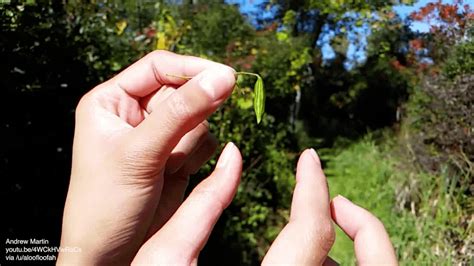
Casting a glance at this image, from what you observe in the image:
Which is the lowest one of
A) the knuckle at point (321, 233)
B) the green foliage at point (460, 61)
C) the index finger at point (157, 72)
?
the green foliage at point (460, 61)

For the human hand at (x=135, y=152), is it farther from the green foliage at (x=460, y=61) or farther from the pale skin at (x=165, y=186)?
the green foliage at (x=460, y=61)

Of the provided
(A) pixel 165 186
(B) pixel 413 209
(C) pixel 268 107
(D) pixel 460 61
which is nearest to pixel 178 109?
(A) pixel 165 186

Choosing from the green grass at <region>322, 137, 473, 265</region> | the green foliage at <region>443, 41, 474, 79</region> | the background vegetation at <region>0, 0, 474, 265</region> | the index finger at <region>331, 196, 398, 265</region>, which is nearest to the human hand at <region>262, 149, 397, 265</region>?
the index finger at <region>331, 196, 398, 265</region>

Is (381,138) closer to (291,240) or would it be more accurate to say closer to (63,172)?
(63,172)

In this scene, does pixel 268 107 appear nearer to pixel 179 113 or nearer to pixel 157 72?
pixel 157 72

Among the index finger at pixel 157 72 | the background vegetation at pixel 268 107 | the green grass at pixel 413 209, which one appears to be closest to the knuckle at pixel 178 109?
the index finger at pixel 157 72

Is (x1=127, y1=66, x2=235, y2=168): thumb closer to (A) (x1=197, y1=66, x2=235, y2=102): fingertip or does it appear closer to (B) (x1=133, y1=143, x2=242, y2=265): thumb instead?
(A) (x1=197, y1=66, x2=235, y2=102): fingertip
